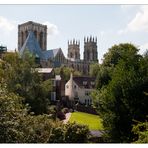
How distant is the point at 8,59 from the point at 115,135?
2029cm

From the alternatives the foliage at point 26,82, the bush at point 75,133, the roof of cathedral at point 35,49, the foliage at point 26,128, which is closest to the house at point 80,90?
the foliage at point 26,82

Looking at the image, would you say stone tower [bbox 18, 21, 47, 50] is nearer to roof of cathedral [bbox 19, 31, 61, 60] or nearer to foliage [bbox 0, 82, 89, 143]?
roof of cathedral [bbox 19, 31, 61, 60]

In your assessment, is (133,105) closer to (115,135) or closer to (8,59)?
(115,135)

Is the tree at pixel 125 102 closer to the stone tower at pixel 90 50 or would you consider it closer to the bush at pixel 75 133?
the bush at pixel 75 133

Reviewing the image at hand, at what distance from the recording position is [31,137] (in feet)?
81.2

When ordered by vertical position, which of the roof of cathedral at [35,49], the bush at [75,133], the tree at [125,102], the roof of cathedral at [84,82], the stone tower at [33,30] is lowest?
the bush at [75,133]

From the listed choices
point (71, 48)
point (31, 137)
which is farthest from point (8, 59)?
point (71, 48)

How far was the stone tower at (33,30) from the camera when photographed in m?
141

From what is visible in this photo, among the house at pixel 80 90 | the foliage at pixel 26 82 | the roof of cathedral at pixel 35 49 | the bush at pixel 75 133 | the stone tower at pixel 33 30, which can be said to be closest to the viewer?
the bush at pixel 75 133

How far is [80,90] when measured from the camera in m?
76.4

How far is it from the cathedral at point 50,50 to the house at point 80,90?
2884 centimetres

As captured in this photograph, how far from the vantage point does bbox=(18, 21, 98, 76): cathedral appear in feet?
381

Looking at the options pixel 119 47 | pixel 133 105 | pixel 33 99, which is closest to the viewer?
pixel 133 105

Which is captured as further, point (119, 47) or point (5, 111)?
point (119, 47)
